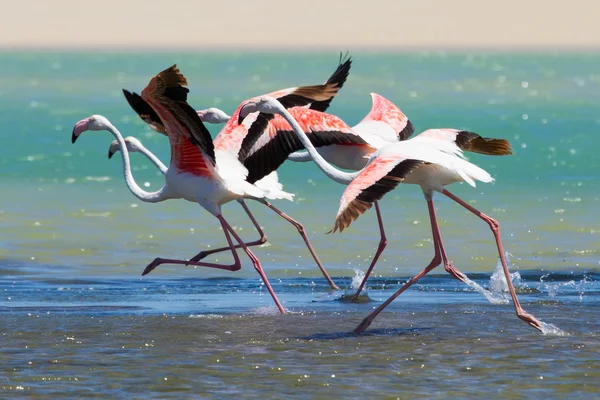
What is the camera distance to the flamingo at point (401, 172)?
8664 millimetres

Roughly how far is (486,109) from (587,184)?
3232 cm

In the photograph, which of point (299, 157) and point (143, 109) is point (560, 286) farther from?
point (143, 109)

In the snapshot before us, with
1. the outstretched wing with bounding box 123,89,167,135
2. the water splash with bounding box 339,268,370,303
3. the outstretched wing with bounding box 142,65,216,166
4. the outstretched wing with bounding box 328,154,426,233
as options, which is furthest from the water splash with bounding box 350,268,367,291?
the outstretched wing with bounding box 328,154,426,233

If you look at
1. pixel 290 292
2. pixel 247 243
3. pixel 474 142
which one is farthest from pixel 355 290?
pixel 474 142

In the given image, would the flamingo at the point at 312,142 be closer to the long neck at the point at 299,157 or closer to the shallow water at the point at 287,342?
the long neck at the point at 299,157

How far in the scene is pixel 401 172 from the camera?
9.05m

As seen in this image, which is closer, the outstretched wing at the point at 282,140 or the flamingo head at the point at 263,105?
the flamingo head at the point at 263,105

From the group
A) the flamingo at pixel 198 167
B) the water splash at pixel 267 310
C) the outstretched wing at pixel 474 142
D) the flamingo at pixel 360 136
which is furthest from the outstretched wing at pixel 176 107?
the outstretched wing at pixel 474 142

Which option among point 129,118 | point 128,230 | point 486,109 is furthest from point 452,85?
point 128,230

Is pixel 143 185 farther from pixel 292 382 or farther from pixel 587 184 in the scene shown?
pixel 292 382

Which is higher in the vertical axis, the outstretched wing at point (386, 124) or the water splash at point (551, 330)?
the outstretched wing at point (386, 124)

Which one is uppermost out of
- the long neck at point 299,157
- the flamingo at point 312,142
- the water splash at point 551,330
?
the flamingo at point 312,142

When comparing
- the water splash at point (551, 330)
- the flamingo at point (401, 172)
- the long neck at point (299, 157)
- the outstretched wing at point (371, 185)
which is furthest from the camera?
the long neck at point (299, 157)

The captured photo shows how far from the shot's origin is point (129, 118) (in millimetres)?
46969
